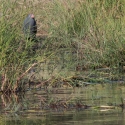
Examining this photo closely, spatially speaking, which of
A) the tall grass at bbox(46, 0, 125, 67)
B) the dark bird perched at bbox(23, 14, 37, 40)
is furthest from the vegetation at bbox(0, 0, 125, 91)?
the dark bird perched at bbox(23, 14, 37, 40)

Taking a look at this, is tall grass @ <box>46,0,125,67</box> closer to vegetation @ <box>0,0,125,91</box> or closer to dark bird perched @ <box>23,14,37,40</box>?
vegetation @ <box>0,0,125,91</box>

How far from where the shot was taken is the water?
24.8ft

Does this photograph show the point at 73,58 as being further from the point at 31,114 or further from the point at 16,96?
the point at 31,114

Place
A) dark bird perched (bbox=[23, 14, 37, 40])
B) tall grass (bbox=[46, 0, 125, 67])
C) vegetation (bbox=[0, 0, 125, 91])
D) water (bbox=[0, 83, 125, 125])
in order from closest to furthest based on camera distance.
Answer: water (bbox=[0, 83, 125, 125]) → vegetation (bbox=[0, 0, 125, 91]) → dark bird perched (bbox=[23, 14, 37, 40]) → tall grass (bbox=[46, 0, 125, 67])

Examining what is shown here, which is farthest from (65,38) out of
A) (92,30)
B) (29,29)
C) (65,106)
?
(65,106)

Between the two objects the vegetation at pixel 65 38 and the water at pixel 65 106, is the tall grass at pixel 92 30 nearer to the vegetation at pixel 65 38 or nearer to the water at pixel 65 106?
the vegetation at pixel 65 38

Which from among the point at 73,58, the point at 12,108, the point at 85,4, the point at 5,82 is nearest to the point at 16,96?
the point at 5,82

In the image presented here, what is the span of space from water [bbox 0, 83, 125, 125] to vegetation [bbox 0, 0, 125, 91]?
0.47 meters

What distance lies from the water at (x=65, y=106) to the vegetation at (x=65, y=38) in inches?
18.5

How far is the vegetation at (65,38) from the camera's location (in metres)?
10.2

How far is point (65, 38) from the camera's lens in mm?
14680

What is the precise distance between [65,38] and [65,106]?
20.5 ft

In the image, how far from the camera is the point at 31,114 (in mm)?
8109

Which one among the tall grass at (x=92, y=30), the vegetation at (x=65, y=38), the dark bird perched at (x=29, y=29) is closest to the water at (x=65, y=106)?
the vegetation at (x=65, y=38)
